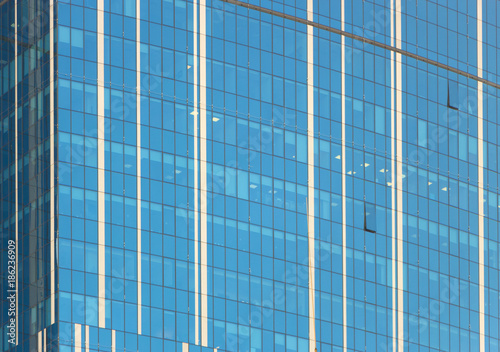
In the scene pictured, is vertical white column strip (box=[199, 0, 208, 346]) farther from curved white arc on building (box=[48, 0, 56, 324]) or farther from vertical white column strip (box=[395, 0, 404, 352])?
vertical white column strip (box=[395, 0, 404, 352])

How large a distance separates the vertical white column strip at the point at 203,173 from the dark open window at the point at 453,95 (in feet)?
89.6

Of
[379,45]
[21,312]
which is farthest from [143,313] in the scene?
[379,45]

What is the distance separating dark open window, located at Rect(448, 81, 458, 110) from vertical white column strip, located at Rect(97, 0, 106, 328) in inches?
1431

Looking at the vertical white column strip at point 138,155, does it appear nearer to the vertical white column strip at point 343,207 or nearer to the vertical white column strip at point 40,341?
the vertical white column strip at point 40,341

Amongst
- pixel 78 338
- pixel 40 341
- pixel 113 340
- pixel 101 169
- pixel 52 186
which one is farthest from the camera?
pixel 101 169

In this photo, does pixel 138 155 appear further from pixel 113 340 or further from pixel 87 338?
pixel 87 338

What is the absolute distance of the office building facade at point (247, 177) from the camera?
326 feet

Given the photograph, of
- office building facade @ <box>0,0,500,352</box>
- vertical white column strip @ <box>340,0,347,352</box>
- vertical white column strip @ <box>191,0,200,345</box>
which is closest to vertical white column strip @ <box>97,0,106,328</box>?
office building facade @ <box>0,0,500,352</box>

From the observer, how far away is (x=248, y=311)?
105125 millimetres

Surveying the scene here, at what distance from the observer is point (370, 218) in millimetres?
114688

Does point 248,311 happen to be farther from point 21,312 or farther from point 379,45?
point 379,45

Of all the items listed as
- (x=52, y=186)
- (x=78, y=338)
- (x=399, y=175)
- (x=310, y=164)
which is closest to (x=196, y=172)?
(x=310, y=164)

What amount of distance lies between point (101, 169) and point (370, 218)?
1020 inches

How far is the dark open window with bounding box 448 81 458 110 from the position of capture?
406ft
